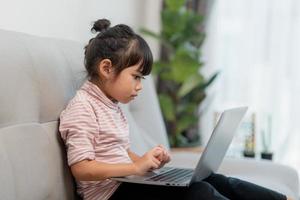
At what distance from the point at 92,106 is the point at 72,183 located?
0.24m

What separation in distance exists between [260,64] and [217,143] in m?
1.88

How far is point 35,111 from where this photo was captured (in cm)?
124

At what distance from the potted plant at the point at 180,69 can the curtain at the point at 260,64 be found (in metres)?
0.29

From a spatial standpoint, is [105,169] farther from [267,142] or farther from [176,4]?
[267,142]

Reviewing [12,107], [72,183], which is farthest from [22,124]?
[72,183]

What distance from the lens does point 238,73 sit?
3150mm

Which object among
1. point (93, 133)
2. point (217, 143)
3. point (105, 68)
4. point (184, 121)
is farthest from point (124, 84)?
point (184, 121)

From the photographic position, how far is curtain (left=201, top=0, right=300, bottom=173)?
9.98ft

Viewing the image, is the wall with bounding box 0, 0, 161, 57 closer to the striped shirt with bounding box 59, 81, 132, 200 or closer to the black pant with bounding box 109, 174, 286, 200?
the striped shirt with bounding box 59, 81, 132, 200

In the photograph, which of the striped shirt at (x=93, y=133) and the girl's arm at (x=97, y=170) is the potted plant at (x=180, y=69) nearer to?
the striped shirt at (x=93, y=133)

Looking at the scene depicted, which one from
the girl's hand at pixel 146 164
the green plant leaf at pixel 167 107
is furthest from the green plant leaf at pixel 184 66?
the girl's hand at pixel 146 164

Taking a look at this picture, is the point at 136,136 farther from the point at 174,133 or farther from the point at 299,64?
the point at 299,64

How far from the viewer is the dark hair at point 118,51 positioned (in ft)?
4.38

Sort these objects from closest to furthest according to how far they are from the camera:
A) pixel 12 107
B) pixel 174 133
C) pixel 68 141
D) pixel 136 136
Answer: pixel 12 107 → pixel 68 141 → pixel 136 136 → pixel 174 133
